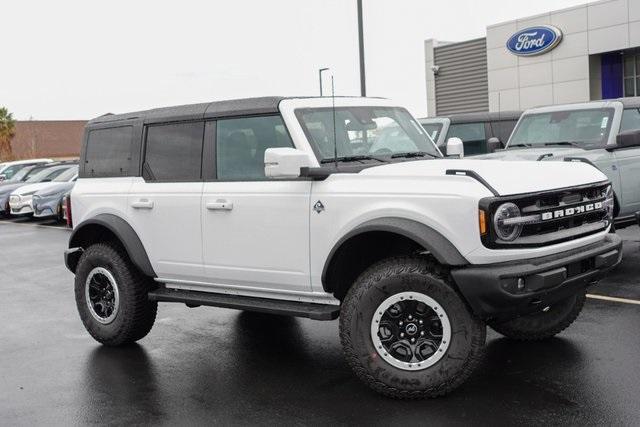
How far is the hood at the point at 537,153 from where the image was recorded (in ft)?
31.6

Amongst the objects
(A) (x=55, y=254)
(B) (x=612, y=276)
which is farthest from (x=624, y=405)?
(A) (x=55, y=254)

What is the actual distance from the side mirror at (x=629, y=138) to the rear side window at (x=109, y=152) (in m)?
6.01

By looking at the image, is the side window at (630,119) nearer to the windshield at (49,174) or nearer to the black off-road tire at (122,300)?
the black off-road tire at (122,300)

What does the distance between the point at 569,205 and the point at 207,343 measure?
3.32 m

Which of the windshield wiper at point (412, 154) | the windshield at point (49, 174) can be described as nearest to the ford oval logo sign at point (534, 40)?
the windshield at point (49, 174)

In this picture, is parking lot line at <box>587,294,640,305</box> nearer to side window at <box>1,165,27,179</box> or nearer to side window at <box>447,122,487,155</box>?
side window at <box>447,122,487,155</box>

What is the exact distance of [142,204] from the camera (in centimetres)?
645

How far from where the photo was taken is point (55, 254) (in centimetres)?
1431

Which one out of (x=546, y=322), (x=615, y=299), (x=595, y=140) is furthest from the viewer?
(x=595, y=140)

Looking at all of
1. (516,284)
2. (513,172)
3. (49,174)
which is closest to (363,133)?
(513,172)

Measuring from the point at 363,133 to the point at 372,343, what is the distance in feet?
5.63

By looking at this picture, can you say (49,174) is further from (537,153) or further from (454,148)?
(454,148)

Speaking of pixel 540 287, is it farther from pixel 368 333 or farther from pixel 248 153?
pixel 248 153

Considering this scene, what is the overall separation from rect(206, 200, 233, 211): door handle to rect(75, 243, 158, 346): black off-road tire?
1151 millimetres
